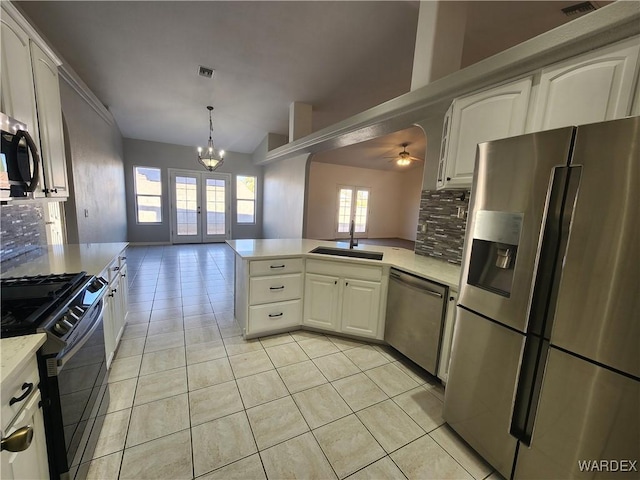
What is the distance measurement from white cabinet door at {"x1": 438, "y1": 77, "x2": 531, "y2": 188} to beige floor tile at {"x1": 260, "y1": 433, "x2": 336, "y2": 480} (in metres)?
Answer: 2.00

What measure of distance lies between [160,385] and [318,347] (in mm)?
1285

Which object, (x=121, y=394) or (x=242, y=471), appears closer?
(x=242, y=471)

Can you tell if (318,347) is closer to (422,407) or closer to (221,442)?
(422,407)

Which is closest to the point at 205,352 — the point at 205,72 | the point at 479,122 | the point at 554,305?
the point at 554,305

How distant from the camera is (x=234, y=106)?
15.8ft

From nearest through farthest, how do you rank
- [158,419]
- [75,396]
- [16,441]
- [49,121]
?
[16,441]
[75,396]
[158,419]
[49,121]

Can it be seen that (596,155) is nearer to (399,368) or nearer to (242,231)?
(399,368)

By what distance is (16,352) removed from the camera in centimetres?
86

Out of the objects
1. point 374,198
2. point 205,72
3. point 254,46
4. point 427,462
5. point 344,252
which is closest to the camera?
point 427,462

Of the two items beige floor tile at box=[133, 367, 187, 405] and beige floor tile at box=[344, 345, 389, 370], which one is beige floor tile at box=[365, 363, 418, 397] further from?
beige floor tile at box=[133, 367, 187, 405]

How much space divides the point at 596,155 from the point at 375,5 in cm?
244

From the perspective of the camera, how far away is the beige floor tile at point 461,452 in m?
1.43

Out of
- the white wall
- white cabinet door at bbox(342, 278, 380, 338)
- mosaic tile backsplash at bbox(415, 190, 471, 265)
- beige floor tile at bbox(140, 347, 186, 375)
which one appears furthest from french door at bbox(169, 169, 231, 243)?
mosaic tile backsplash at bbox(415, 190, 471, 265)

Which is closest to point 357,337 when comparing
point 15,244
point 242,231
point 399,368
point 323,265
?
point 399,368
